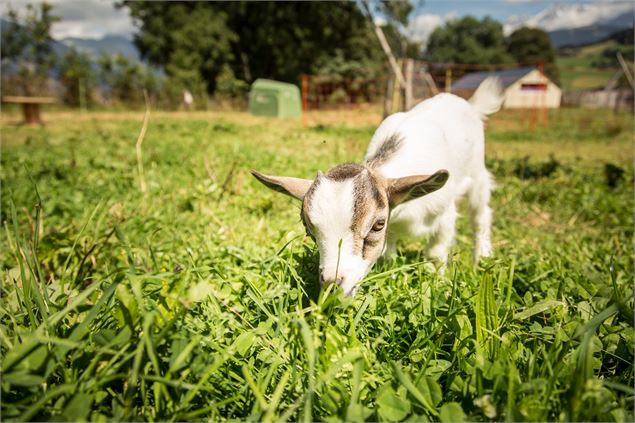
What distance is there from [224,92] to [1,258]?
87.8 ft

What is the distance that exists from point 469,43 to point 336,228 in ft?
253

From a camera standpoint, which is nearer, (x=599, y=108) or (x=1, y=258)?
(x=1, y=258)

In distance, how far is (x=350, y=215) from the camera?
184 cm

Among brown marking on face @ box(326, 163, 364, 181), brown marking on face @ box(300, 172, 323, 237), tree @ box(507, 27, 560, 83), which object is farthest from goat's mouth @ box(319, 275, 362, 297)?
tree @ box(507, 27, 560, 83)

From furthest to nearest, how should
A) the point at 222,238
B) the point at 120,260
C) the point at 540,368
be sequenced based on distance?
the point at 222,238, the point at 120,260, the point at 540,368

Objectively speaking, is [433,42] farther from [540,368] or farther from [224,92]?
[540,368]

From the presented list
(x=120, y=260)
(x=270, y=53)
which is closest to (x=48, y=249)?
(x=120, y=260)

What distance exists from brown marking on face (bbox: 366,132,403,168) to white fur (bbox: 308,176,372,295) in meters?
0.62

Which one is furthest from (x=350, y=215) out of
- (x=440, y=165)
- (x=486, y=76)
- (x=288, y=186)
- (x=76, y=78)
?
(x=76, y=78)

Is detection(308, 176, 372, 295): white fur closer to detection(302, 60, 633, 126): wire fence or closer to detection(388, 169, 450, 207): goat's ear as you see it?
detection(388, 169, 450, 207): goat's ear

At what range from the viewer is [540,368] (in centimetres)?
137

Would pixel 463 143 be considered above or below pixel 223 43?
below

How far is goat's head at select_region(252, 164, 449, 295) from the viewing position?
180cm

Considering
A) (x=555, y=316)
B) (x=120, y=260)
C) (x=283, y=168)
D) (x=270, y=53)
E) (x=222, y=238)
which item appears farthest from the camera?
(x=270, y=53)
